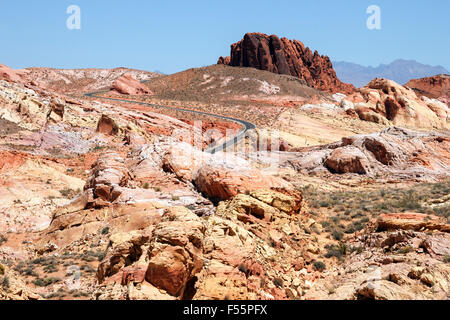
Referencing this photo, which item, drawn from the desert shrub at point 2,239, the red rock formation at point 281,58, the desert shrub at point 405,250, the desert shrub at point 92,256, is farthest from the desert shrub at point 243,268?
the red rock formation at point 281,58

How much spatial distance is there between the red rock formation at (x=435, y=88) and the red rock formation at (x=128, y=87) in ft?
219

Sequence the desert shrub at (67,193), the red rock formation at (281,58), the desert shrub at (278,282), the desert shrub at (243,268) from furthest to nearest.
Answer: the red rock formation at (281,58)
the desert shrub at (67,193)
the desert shrub at (278,282)
the desert shrub at (243,268)

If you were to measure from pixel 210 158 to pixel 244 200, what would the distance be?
5156mm

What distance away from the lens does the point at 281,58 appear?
359ft

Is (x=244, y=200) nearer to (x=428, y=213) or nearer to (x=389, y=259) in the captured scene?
(x=389, y=259)

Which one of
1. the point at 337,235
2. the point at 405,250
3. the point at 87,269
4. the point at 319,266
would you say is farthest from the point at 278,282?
the point at 87,269

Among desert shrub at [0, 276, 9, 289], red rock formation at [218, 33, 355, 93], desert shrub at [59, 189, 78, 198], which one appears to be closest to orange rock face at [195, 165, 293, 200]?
desert shrub at [59, 189, 78, 198]

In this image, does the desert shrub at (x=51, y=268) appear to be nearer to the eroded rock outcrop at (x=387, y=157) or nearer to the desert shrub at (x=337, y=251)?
the desert shrub at (x=337, y=251)

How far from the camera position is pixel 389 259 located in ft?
35.8

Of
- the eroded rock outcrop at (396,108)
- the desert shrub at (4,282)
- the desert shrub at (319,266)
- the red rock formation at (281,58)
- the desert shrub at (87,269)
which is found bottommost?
the desert shrub at (319,266)

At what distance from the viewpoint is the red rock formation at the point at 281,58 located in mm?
107875

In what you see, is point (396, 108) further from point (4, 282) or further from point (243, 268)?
point (4, 282)

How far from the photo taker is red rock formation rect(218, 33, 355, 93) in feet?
354
